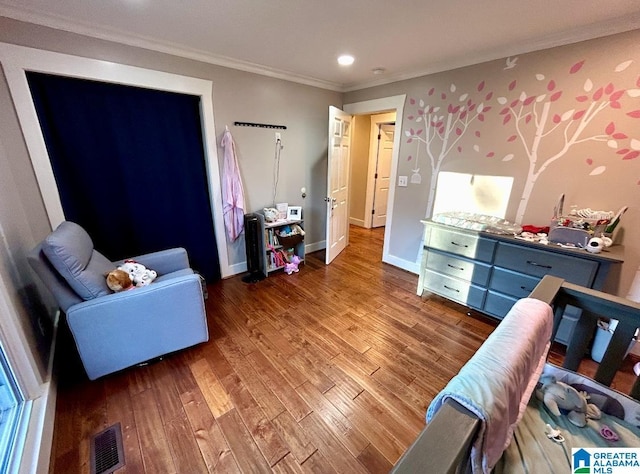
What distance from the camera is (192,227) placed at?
2.72m

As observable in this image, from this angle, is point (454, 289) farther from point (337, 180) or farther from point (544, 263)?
point (337, 180)

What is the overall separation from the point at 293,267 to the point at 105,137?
7.23ft

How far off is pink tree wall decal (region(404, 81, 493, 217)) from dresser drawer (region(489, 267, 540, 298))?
3.43 feet

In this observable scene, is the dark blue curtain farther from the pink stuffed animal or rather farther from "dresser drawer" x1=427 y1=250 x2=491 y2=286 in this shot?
"dresser drawer" x1=427 y1=250 x2=491 y2=286

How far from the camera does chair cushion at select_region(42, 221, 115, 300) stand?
Result: 143cm

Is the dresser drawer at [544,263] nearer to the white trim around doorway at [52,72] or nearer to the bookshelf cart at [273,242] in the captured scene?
the bookshelf cart at [273,242]

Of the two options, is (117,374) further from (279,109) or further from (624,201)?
(624,201)

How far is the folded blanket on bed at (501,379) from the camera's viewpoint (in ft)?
2.16

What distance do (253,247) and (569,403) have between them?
106 inches

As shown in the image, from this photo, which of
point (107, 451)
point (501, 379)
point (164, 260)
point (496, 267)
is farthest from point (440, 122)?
point (107, 451)

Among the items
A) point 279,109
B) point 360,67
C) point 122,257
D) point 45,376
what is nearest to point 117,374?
point 45,376

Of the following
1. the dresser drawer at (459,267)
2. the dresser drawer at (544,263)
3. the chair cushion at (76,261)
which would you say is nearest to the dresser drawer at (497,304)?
the dresser drawer at (459,267)

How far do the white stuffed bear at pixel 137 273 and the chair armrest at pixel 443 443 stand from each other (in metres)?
2.01

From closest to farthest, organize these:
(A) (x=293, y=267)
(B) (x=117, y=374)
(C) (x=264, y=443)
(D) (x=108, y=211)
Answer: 1. (C) (x=264, y=443)
2. (B) (x=117, y=374)
3. (D) (x=108, y=211)
4. (A) (x=293, y=267)
